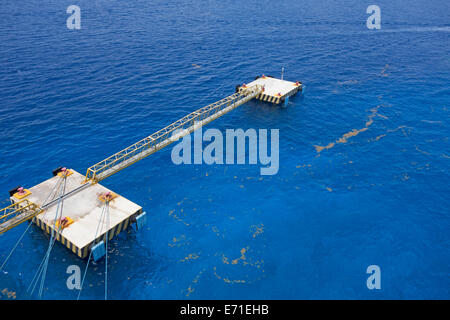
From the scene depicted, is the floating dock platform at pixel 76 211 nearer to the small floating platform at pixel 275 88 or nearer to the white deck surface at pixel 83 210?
the white deck surface at pixel 83 210

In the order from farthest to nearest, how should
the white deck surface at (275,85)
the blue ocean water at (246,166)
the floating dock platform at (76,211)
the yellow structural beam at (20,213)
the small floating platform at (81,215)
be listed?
the white deck surface at (275,85) < the blue ocean water at (246,166) < the yellow structural beam at (20,213) < the floating dock platform at (76,211) < the small floating platform at (81,215)

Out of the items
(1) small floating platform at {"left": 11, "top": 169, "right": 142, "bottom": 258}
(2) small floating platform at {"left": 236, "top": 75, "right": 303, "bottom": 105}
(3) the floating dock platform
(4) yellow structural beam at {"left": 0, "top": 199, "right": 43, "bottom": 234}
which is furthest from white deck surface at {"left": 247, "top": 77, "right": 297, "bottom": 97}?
(4) yellow structural beam at {"left": 0, "top": 199, "right": 43, "bottom": 234}

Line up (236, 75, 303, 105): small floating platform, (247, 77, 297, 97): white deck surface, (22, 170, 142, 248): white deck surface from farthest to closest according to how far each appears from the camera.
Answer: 1. (247, 77, 297, 97): white deck surface
2. (236, 75, 303, 105): small floating platform
3. (22, 170, 142, 248): white deck surface

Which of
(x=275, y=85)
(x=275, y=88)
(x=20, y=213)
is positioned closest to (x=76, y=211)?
(x=20, y=213)

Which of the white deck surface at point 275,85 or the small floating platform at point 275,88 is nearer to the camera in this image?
the small floating platform at point 275,88

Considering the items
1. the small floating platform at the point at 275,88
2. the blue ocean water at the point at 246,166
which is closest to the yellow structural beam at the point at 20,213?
the blue ocean water at the point at 246,166

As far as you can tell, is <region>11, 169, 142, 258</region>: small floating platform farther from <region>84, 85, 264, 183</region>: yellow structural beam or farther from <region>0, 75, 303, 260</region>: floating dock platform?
<region>84, 85, 264, 183</region>: yellow structural beam
